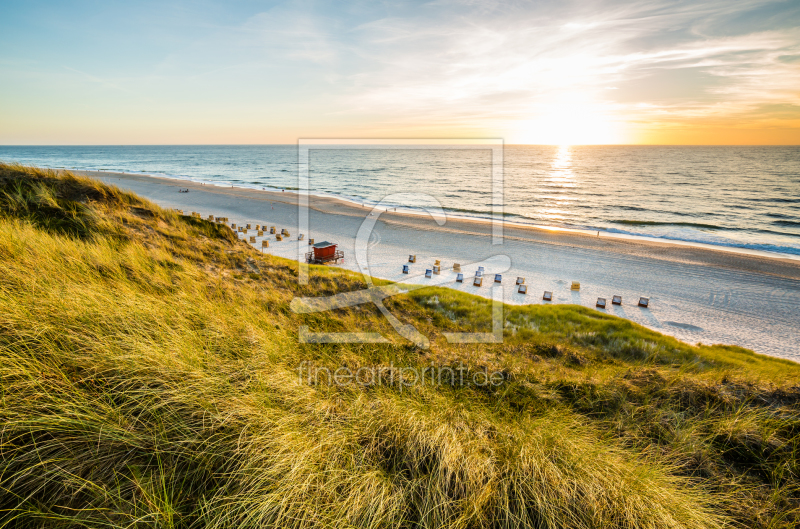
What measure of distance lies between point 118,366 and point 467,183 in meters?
67.5

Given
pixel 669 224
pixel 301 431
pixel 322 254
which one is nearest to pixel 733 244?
pixel 669 224

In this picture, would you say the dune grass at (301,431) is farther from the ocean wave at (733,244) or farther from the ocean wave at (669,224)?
the ocean wave at (669,224)

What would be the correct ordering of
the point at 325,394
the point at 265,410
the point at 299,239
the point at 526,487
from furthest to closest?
the point at 299,239
the point at 325,394
the point at 265,410
the point at 526,487

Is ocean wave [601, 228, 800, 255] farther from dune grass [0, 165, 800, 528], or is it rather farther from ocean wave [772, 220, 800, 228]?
dune grass [0, 165, 800, 528]

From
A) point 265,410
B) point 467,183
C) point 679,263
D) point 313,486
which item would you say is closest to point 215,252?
point 265,410

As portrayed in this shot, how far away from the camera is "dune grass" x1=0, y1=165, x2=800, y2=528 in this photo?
237 cm

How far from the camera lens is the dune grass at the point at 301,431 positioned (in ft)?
7.77

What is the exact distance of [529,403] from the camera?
190 inches

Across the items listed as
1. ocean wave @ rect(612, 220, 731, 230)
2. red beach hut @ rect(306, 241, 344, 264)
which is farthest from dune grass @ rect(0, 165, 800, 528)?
ocean wave @ rect(612, 220, 731, 230)

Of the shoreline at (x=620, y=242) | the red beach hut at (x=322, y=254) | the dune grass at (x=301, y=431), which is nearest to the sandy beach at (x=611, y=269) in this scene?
the shoreline at (x=620, y=242)

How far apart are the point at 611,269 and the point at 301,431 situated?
23.1m

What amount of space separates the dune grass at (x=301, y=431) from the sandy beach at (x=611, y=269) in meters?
10.3

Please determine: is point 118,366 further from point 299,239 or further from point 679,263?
point 679,263

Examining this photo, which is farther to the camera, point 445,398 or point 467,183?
point 467,183
